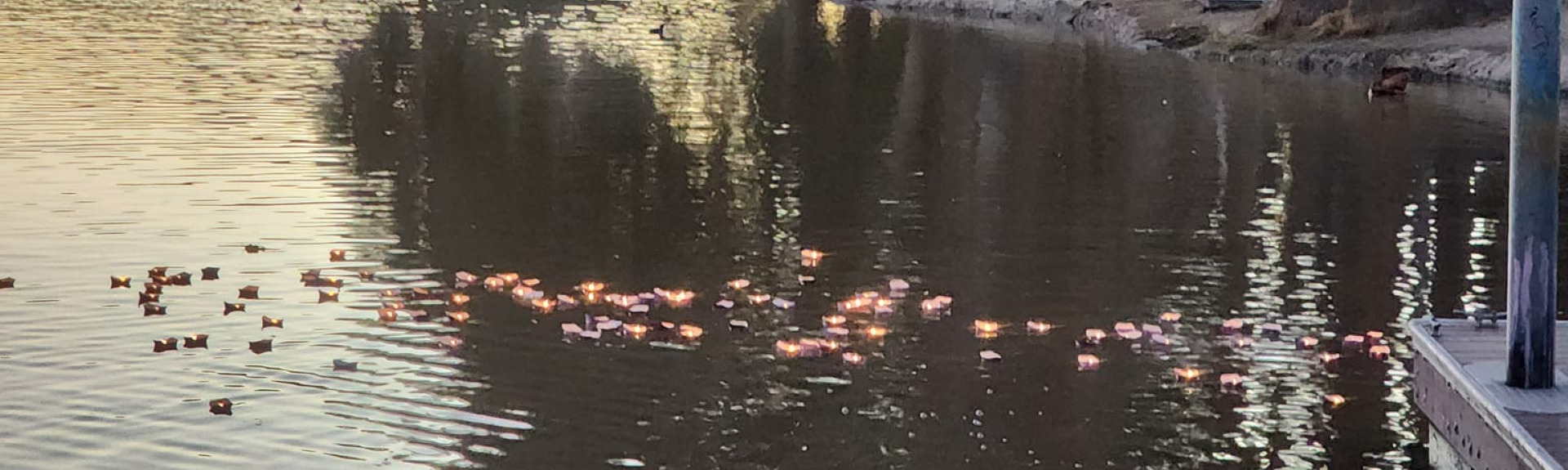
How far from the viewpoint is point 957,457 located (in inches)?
388

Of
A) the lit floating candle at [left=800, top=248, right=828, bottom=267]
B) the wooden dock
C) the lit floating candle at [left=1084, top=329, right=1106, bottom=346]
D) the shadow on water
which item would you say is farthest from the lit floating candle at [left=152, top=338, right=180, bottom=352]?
the wooden dock

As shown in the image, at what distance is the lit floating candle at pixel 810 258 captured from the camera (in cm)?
1481

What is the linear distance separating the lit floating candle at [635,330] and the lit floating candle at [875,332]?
129 cm

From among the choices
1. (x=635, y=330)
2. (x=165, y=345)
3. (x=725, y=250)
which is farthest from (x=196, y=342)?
(x=725, y=250)

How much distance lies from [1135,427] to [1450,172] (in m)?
11.3

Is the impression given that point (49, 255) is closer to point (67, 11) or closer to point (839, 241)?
point (839, 241)

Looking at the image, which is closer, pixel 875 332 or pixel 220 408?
pixel 220 408

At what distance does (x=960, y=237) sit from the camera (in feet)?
53.0

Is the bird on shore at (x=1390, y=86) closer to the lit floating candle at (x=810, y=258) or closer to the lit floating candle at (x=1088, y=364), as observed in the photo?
the lit floating candle at (x=810, y=258)

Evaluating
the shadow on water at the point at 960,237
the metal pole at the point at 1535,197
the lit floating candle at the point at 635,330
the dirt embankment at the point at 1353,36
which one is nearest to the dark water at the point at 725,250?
the shadow on water at the point at 960,237

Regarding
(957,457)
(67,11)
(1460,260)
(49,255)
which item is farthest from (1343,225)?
(67,11)

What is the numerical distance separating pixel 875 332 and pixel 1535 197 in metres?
4.62

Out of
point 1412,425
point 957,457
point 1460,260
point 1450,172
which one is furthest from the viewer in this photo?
point 1450,172

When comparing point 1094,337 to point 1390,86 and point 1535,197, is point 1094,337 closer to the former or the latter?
point 1535,197
